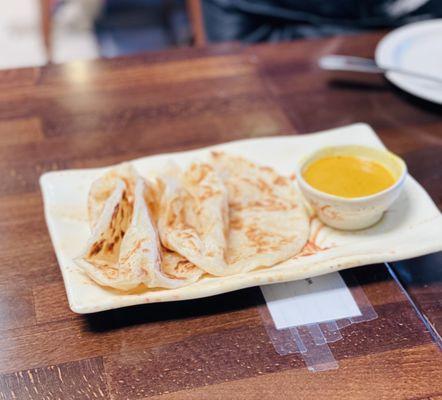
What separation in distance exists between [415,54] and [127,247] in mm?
1127

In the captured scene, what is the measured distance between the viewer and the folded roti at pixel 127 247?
100 centimetres

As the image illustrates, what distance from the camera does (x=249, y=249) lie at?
1.11 metres

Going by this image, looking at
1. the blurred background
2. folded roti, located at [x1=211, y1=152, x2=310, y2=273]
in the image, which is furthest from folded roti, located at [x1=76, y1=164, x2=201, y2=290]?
the blurred background

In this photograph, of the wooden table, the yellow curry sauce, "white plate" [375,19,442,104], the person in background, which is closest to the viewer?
the wooden table

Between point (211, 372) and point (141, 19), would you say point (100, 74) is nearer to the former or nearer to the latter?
point (211, 372)

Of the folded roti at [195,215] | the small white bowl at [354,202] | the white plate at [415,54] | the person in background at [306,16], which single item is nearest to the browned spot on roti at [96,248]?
the folded roti at [195,215]

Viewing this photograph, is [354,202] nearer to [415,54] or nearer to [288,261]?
[288,261]

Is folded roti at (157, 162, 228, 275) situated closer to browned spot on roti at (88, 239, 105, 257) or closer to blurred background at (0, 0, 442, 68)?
browned spot on roti at (88, 239, 105, 257)

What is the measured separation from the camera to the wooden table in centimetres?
92

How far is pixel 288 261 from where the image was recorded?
3.56 ft

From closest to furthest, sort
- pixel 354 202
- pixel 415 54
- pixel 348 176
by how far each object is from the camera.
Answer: pixel 354 202 < pixel 348 176 < pixel 415 54

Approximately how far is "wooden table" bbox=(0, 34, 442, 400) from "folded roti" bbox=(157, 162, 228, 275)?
3.2 inches

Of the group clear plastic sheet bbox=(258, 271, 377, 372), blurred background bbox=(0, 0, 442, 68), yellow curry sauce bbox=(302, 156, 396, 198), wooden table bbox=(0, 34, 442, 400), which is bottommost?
blurred background bbox=(0, 0, 442, 68)

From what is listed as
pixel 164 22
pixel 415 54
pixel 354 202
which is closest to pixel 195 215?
pixel 354 202
